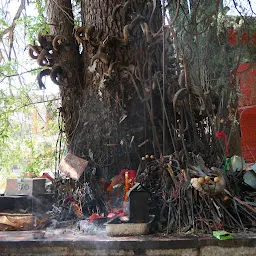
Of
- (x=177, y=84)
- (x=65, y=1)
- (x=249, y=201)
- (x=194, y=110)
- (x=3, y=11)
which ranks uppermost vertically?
(x=3, y=11)

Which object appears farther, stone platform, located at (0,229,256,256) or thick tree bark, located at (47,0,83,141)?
thick tree bark, located at (47,0,83,141)

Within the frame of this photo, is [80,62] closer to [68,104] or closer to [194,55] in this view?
[68,104]

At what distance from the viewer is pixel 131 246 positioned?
2967 mm

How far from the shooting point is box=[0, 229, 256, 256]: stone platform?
2.93 metres

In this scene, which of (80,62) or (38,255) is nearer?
(38,255)

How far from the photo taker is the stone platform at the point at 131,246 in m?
2.93

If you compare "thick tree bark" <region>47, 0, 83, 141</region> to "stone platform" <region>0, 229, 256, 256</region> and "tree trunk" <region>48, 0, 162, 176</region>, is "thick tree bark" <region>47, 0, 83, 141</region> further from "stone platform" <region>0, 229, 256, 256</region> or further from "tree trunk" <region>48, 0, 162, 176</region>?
"stone platform" <region>0, 229, 256, 256</region>

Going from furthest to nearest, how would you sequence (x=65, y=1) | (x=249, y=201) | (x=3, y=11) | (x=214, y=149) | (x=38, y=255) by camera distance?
(x=3, y=11), (x=65, y=1), (x=214, y=149), (x=249, y=201), (x=38, y=255)

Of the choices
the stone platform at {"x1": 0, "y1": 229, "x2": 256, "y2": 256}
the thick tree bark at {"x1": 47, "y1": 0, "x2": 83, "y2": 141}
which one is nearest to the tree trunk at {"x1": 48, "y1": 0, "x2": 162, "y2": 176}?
the thick tree bark at {"x1": 47, "y1": 0, "x2": 83, "y2": 141}

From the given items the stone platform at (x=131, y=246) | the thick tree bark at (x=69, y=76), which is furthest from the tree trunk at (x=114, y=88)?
the stone platform at (x=131, y=246)

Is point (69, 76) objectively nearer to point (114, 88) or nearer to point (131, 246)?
point (114, 88)

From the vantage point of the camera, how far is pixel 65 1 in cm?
496

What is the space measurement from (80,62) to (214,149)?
1.92 metres

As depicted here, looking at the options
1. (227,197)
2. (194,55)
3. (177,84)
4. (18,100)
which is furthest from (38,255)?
(18,100)
